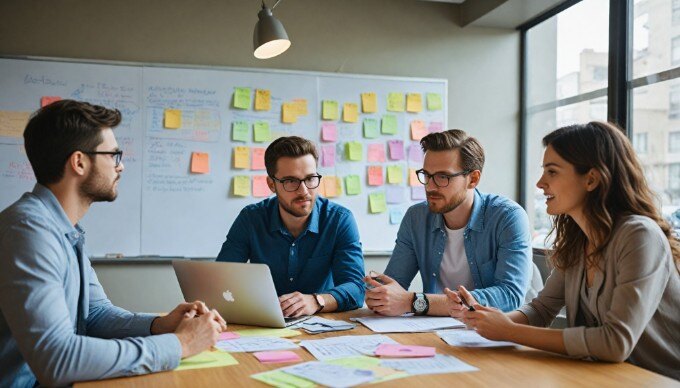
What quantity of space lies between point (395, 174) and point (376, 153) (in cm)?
19

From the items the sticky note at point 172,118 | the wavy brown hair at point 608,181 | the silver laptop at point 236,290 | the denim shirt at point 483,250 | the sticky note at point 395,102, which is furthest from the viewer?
the sticky note at point 395,102

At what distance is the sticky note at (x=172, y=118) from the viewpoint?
12.8 feet

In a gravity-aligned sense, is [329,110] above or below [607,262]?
above

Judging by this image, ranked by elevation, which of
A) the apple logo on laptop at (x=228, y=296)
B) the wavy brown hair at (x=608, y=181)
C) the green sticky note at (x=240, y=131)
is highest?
the green sticky note at (x=240, y=131)

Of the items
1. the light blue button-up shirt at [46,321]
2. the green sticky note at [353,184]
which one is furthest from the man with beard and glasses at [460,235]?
the green sticky note at [353,184]

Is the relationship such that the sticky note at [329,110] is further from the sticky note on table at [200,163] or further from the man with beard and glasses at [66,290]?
the man with beard and glasses at [66,290]

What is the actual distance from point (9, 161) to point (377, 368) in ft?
9.72

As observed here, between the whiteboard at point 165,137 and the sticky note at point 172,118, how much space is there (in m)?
0.02

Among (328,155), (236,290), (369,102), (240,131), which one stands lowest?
(236,290)

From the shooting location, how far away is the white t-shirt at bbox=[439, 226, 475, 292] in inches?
101

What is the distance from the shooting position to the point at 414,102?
14.4 ft

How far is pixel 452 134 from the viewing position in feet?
8.43

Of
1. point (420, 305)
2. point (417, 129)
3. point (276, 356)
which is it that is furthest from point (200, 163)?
point (276, 356)

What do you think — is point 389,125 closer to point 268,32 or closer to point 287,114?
point 287,114
